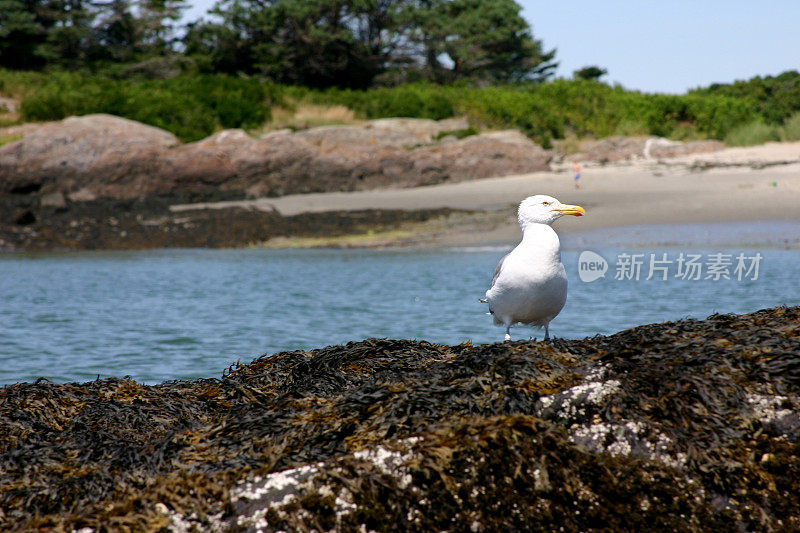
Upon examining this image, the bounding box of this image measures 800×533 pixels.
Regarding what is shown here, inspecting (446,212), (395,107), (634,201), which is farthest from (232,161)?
(634,201)

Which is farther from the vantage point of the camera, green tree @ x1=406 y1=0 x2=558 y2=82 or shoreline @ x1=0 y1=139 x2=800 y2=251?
green tree @ x1=406 y1=0 x2=558 y2=82

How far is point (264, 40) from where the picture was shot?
4066cm

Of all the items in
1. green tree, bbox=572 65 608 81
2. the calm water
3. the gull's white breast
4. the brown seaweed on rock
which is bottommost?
the calm water

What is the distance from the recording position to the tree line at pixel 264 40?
39.3 meters

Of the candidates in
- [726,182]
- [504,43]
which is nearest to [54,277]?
[726,182]

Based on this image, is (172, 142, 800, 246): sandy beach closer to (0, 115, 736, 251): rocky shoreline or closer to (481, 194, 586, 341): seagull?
(0, 115, 736, 251): rocky shoreline

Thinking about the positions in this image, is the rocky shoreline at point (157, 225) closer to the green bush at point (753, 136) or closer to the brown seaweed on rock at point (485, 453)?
the green bush at point (753, 136)

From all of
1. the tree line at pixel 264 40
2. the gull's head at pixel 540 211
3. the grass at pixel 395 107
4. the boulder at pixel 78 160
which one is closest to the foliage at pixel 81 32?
the tree line at pixel 264 40

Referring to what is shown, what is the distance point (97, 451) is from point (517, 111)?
1113 inches

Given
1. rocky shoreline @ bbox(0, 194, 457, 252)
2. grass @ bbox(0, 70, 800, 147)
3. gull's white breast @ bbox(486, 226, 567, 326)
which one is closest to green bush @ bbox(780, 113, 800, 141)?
grass @ bbox(0, 70, 800, 147)

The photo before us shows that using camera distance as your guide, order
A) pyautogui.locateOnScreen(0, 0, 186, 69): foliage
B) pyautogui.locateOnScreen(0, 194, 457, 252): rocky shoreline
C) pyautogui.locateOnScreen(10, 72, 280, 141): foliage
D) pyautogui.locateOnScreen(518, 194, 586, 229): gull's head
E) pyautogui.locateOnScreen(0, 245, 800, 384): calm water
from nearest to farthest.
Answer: pyautogui.locateOnScreen(518, 194, 586, 229): gull's head
pyautogui.locateOnScreen(0, 245, 800, 384): calm water
pyautogui.locateOnScreen(0, 194, 457, 252): rocky shoreline
pyautogui.locateOnScreen(10, 72, 280, 141): foliage
pyautogui.locateOnScreen(0, 0, 186, 69): foliage

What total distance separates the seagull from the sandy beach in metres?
12.2

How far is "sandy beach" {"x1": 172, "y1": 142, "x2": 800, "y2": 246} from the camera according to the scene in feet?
58.8

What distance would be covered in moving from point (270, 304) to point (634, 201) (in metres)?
11.4
